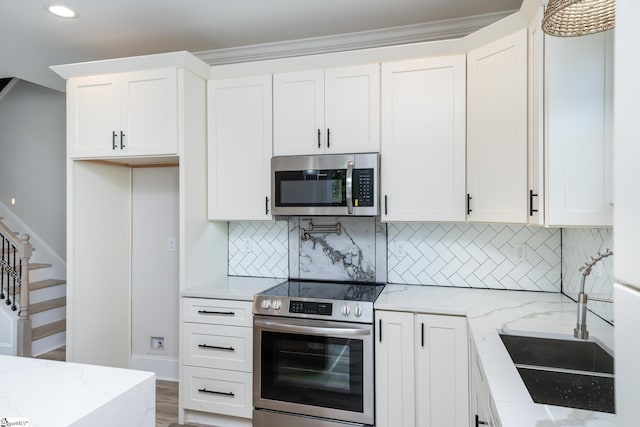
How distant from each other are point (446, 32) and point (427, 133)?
833mm

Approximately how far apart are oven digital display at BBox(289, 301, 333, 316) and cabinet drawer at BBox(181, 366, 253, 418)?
56 centimetres

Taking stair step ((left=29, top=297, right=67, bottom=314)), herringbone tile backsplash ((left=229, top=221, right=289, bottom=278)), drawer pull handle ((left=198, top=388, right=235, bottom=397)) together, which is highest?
herringbone tile backsplash ((left=229, top=221, right=289, bottom=278))

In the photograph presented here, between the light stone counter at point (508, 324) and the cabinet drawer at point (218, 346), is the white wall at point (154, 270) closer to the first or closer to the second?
the cabinet drawer at point (218, 346)

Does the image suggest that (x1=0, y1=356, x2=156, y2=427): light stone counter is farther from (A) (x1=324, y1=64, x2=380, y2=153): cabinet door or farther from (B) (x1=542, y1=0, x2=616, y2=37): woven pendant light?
(A) (x1=324, y1=64, x2=380, y2=153): cabinet door

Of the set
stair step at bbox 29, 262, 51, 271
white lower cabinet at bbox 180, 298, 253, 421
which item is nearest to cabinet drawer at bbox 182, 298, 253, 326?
white lower cabinet at bbox 180, 298, 253, 421

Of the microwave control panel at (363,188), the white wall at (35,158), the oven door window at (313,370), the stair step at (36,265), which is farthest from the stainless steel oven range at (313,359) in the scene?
the white wall at (35,158)

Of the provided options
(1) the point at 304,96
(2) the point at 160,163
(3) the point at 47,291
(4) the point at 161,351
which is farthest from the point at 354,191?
(3) the point at 47,291

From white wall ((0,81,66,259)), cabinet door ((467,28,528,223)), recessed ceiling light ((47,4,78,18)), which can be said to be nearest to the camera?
cabinet door ((467,28,528,223))

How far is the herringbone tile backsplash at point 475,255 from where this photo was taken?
2.50 m

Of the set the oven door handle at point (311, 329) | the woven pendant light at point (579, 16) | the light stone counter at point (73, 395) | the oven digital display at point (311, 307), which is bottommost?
the oven door handle at point (311, 329)

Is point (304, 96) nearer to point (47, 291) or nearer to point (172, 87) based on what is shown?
point (172, 87)

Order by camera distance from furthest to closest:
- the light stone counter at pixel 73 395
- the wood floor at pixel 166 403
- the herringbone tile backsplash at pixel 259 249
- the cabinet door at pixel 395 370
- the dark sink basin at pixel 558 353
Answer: the herringbone tile backsplash at pixel 259 249, the wood floor at pixel 166 403, the cabinet door at pixel 395 370, the dark sink basin at pixel 558 353, the light stone counter at pixel 73 395

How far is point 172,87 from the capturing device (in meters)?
2.57

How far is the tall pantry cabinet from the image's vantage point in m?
2.59
